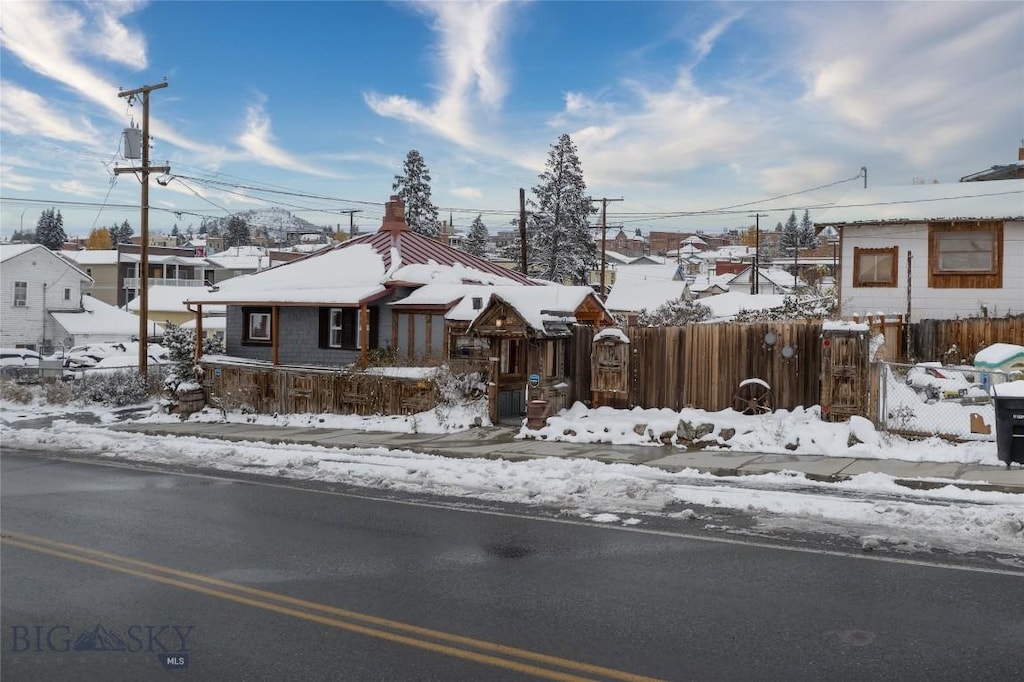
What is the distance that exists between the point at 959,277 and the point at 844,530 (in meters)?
17.5

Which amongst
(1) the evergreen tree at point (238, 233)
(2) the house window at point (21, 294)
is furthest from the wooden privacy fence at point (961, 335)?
(1) the evergreen tree at point (238, 233)

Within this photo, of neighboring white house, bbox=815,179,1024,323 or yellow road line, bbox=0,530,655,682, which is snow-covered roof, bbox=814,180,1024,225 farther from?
yellow road line, bbox=0,530,655,682

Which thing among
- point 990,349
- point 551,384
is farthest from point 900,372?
point 551,384

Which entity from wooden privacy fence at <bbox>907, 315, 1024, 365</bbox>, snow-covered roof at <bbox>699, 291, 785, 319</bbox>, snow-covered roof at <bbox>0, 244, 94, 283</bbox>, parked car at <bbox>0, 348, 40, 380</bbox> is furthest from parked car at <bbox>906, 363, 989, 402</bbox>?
snow-covered roof at <bbox>0, 244, 94, 283</bbox>

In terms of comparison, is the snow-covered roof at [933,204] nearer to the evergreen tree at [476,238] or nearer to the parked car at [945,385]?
the parked car at [945,385]

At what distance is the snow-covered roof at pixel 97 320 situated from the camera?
53688mm

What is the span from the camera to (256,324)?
97.5 feet

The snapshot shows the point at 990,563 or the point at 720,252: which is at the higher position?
the point at 720,252

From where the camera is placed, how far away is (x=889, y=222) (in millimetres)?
24094

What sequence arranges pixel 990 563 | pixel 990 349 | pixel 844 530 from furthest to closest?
pixel 990 349 → pixel 844 530 → pixel 990 563

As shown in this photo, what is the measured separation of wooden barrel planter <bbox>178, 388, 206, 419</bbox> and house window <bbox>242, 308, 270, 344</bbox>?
634 cm

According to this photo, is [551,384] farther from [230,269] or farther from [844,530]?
[230,269]

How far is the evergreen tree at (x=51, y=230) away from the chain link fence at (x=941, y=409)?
433ft

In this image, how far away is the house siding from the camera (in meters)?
22.8
